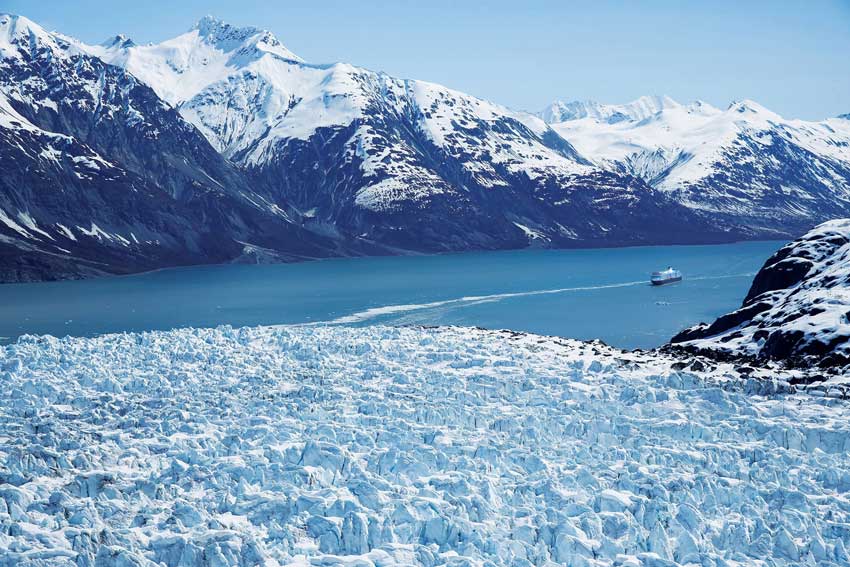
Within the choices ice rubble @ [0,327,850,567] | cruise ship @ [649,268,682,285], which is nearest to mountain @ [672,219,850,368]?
ice rubble @ [0,327,850,567]

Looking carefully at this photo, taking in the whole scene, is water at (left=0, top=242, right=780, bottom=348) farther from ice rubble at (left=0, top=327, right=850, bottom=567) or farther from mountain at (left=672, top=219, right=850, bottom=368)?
ice rubble at (left=0, top=327, right=850, bottom=567)

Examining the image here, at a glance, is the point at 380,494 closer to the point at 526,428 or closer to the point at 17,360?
the point at 526,428

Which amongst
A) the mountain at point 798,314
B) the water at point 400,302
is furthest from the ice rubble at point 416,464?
the water at point 400,302

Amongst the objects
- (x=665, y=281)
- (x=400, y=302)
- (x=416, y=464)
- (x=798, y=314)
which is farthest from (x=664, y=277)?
(x=416, y=464)

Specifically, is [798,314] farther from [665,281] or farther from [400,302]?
[665,281]

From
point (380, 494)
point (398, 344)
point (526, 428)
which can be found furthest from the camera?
point (398, 344)

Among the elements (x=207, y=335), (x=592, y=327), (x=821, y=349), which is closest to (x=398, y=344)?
(x=207, y=335)
